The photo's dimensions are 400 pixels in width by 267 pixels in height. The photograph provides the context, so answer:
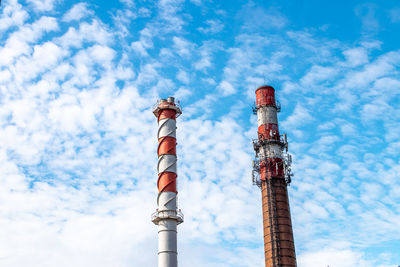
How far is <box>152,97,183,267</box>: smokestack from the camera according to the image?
182 ft

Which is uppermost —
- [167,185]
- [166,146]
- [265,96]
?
[265,96]

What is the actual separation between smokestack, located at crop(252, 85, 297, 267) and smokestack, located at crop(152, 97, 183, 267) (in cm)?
1371

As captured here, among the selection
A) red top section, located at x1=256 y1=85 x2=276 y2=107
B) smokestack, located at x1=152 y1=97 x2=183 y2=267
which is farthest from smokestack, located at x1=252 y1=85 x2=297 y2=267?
smokestack, located at x1=152 y1=97 x2=183 y2=267

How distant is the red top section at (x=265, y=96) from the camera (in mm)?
71375

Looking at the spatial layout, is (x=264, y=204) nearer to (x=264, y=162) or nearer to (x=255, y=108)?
(x=264, y=162)

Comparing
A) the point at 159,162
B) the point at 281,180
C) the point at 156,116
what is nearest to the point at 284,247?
the point at 281,180

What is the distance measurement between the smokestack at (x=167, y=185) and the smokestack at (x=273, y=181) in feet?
45.0

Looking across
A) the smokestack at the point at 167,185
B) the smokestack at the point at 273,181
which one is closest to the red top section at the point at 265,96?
the smokestack at the point at 273,181

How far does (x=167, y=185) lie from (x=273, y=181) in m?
16.4

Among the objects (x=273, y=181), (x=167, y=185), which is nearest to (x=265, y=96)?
(x=273, y=181)

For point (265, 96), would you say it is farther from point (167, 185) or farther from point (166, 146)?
point (167, 185)

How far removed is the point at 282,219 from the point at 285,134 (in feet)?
42.3

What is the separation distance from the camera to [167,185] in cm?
5812

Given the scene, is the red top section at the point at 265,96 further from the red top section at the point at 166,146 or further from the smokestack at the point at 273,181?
the red top section at the point at 166,146
